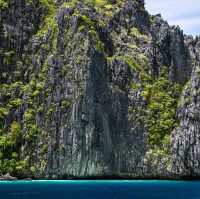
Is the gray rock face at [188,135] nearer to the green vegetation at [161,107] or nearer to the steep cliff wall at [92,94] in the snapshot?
the steep cliff wall at [92,94]

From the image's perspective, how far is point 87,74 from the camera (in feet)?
516

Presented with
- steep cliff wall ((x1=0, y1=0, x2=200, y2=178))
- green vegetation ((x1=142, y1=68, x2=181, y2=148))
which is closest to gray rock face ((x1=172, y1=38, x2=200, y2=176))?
steep cliff wall ((x1=0, y1=0, x2=200, y2=178))

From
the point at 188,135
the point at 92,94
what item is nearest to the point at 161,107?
the point at 188,135

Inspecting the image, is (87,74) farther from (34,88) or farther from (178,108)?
(178,108)

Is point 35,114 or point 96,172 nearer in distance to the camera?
point 96,172

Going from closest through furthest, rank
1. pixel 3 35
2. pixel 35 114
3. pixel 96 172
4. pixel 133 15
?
pixel 96 172 → pixel 35 114 → pixel 3 35 → pixel 133 15

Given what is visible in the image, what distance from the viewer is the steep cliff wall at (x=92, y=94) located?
494ft

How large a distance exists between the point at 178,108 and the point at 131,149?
19.7 meters

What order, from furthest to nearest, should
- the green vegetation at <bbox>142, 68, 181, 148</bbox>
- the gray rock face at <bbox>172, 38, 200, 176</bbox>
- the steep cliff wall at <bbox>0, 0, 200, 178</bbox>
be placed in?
the green vegetation at <bbox>142, 68, 181, 148</bbox>
the steep cliff wall at <bbox>0, 0, 200, 178</bbox>
the gray rock face at <bbox>172, 38, 200, 176</bbox>

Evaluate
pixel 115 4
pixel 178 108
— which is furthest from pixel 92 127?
pixel 115 4

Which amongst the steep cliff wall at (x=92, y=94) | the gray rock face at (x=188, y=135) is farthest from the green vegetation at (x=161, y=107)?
the gray rock face at (x=188, y=135)

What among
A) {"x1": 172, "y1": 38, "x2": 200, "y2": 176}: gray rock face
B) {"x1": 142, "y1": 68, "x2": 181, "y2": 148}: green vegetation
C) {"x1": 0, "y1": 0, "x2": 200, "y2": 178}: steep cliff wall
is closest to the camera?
{"x1": 172, "y1": 38, "x2": 200, "y2": 176}: gray rock face

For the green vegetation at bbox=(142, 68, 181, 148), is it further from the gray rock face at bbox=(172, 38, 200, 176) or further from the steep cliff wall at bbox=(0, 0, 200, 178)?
the gray rock face at bbox=(172, 38, 200, 176)

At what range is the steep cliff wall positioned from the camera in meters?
150
